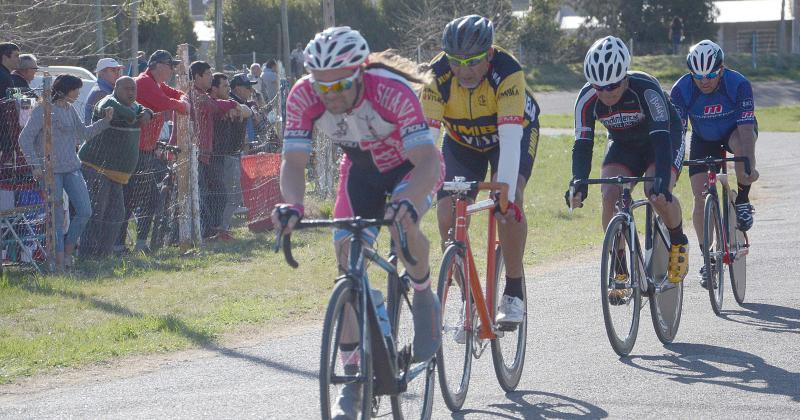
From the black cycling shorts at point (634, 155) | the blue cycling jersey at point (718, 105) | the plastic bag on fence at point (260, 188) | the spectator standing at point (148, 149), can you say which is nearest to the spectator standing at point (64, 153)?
the spectator standing at point (148, 149)

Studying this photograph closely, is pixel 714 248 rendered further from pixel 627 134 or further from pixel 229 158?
pixel 229 158

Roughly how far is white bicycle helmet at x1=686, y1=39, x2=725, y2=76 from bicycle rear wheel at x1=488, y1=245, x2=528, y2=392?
3.26 meters

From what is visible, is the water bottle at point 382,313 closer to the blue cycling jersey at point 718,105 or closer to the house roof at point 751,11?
the blue cycling jersey at point 718,105

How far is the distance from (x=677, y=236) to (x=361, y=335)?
148 inches

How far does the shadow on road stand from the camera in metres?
7.25

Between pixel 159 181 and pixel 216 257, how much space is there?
1.32m

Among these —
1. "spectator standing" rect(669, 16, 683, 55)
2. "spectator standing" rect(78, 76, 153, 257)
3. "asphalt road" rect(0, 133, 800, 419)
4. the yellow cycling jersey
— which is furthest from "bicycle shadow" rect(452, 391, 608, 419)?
"spectator standing" rect(669, 16, 683, 55)

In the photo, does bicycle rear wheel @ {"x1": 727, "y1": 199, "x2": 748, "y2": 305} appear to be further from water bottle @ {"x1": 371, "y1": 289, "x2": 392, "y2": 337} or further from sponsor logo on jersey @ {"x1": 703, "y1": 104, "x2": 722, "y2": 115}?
water bottle @ {"x1": 371, "y1": 289, "x2": 392, "y2": 337}

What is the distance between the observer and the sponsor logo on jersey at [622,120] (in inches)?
299

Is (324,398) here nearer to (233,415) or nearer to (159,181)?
(233,415)

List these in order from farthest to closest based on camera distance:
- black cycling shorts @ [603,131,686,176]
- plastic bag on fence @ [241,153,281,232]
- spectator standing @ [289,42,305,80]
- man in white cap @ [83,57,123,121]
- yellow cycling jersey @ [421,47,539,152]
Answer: spectator standing @ [289,42,305,80], plastic bag on fence @ [241,153,281,232], man in white cap @ [83,57,123,121], black cycling shorts @ [603,131,686,176], yellow cycling jersey @ [421,47,539,152]

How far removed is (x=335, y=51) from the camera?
4.93m

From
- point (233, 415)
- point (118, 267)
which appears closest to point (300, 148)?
point (233, 415)

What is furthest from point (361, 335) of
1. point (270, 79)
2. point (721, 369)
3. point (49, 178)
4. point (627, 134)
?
point (270, 79)
